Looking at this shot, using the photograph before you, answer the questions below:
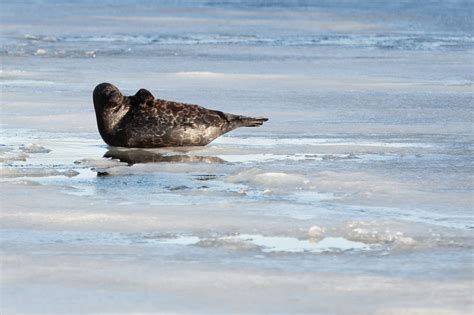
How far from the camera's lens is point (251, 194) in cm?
642

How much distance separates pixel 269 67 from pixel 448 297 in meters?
10.2

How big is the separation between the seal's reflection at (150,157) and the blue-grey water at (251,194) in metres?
0.02

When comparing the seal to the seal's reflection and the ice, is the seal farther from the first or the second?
the ice

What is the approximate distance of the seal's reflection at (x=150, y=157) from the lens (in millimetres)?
7617

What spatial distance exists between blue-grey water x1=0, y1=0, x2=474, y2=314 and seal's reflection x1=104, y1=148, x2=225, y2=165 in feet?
0.06

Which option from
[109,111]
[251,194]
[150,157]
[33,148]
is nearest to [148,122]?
[109,111]

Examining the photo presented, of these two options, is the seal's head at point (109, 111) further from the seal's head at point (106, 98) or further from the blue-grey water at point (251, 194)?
the blue-grey water at point (251, 194)

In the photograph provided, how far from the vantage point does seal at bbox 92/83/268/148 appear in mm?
8188

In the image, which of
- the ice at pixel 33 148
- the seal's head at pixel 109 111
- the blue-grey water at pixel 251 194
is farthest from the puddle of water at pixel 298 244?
the seal's head at pixel 109 111

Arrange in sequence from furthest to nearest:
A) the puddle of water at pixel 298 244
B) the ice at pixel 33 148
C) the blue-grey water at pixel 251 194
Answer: the ice at pixel 33 148 → the puddle of water at pixel 298 244 → the blue-grey water at pixel 251 194

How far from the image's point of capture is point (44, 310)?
4207 mm

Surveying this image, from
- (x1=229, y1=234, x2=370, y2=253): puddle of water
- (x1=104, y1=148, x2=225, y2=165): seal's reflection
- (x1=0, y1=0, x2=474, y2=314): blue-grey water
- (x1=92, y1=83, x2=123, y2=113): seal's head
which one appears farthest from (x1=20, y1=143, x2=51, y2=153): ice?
(x1=229, y1=234, x2=370, y2=253): puddle of water

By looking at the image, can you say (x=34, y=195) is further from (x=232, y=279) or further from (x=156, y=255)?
(x=232, y=279)

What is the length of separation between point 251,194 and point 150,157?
4.90 feet
